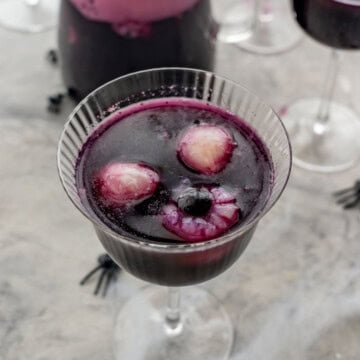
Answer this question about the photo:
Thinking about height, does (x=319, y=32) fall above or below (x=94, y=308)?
above

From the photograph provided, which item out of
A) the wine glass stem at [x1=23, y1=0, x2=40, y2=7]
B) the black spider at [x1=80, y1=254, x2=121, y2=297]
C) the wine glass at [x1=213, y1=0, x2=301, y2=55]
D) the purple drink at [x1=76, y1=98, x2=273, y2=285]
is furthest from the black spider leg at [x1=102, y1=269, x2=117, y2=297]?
the wine glass stem at [x1=23, y1=0, x2=40, y2=7]

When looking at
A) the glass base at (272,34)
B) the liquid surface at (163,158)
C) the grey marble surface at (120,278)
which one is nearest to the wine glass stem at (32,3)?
the grey marble surface at (120,278)

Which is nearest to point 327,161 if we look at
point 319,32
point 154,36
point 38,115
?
point 319,32

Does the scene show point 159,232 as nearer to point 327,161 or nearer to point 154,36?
point 154,36

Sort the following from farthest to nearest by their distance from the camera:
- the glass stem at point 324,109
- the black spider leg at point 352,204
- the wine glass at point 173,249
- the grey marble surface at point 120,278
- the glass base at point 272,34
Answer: the glass base at point 272,34 → the glass stem at point 324,109 → the black spider leg at point 352,204 → the grey marble surface at point 120,278 → the wine glass at point 173,249

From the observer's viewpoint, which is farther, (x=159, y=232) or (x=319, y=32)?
(x=319, y=32)

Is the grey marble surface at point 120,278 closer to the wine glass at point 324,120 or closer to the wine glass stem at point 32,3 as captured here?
the wine glass at point 324,120
